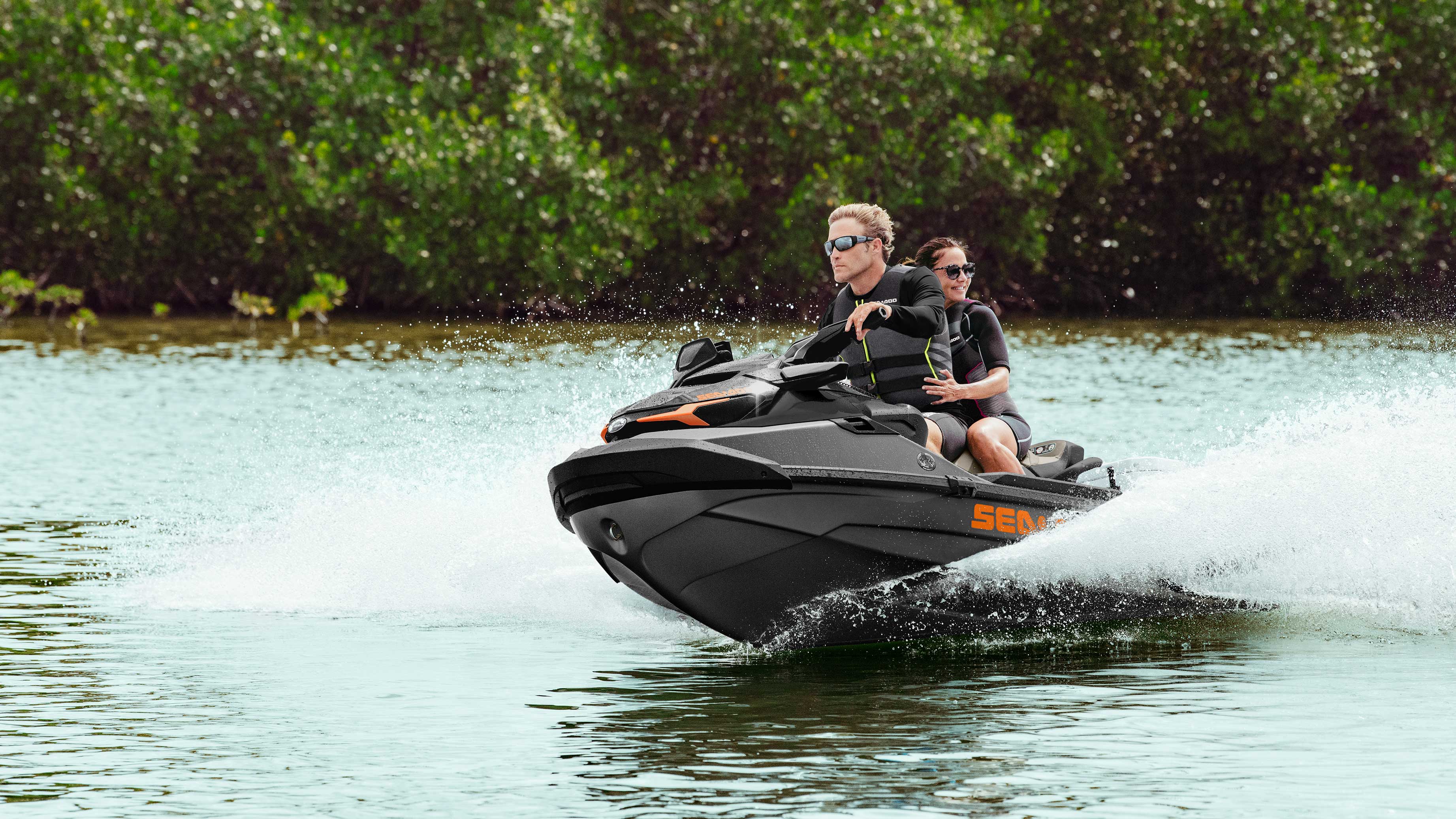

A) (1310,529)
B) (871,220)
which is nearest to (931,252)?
(871,220)

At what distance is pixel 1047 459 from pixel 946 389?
68cm

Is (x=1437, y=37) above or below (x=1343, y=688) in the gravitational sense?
above

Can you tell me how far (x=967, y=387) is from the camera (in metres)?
6.91

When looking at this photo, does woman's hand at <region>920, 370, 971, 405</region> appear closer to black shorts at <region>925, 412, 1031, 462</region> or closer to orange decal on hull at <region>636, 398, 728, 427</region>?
black shorts at <region>925, 412, 1031, 462</region>

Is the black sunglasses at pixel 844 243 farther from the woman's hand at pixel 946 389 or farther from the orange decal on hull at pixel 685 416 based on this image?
the orange decal on hull at pixel 685 416

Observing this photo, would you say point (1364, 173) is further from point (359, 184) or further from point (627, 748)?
point (627, 748)

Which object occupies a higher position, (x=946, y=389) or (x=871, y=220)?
(x=871, y=220)

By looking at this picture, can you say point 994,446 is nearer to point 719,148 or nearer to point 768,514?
point 768,514

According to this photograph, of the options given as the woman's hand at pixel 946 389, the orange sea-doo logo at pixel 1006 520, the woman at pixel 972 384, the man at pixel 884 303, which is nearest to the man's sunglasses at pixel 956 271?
the woman at pixel 972 384

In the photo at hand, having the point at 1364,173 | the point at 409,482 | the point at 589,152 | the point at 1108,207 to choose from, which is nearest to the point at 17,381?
the point at 409,482

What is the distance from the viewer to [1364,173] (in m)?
32.2

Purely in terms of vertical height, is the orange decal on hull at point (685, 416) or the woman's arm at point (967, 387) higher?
the woman's arm at point (967, 387)

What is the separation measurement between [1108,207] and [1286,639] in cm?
2603

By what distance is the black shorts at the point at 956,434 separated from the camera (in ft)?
22.3
